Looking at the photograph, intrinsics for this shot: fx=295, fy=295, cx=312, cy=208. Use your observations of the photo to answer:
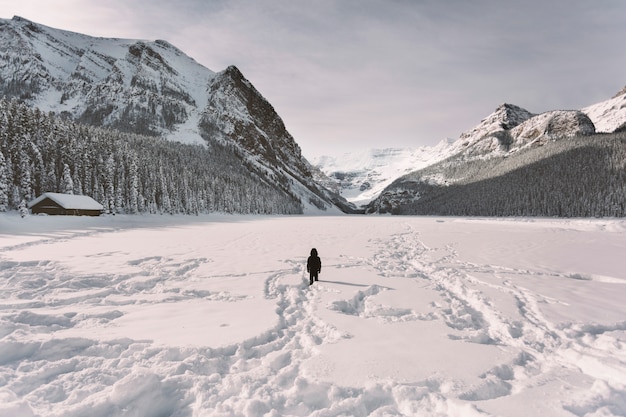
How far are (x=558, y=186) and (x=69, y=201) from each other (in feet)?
479

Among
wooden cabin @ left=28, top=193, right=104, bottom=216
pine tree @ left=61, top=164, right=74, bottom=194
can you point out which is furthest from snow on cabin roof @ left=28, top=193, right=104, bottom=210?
pine tree @ left=61, top=164, right=74, bottom=194

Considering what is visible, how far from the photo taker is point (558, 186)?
109 m

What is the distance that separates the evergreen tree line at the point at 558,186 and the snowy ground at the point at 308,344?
106m

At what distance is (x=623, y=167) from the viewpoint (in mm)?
105062

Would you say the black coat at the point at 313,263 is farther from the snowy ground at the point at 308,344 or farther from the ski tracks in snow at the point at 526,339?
the ski tracks in snow at the point at 526,339

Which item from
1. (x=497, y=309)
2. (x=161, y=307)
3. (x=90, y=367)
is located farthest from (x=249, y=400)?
(x=497, y=309)

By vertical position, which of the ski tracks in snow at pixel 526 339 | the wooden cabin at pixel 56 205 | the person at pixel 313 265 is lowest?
the ski tracks in snow at pixel 526 339

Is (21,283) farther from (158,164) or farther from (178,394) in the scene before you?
(158,164)

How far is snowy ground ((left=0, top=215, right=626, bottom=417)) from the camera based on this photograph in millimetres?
4320

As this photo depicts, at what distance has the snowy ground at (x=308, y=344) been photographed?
4.32 metres

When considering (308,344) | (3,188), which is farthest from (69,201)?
(308,344)

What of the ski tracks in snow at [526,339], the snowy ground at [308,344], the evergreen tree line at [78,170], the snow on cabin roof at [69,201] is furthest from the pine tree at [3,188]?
the ski tracks in snow at [526,339]

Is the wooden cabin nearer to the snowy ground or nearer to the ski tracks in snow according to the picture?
the snowy ground

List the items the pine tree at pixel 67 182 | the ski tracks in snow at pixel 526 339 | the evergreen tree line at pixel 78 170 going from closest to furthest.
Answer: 1. the ski tracks in snow at pixel 526 339
2. the evergreen tree line at pixel 78 170
3. the pine tree at pixel 67 182
